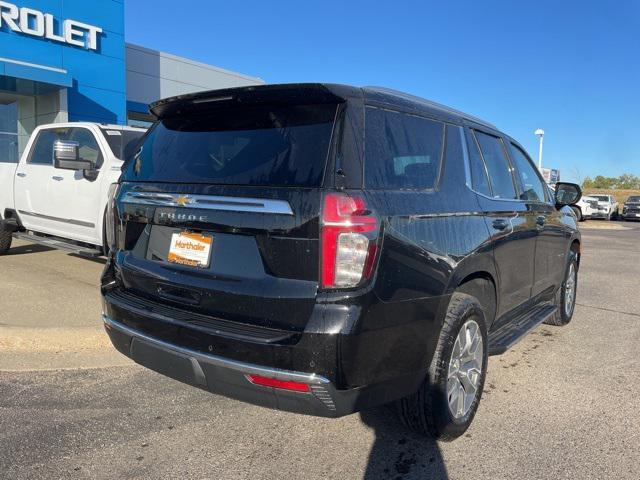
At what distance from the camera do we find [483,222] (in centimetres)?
337

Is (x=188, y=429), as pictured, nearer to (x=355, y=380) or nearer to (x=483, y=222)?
(x=355, y=380)

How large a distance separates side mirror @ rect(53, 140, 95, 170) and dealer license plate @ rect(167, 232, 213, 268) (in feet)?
13.2

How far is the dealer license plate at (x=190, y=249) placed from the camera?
8.80ft

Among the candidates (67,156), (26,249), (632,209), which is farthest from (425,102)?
(632,209)

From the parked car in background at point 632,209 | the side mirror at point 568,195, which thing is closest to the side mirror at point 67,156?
the side mirror at point 568,195

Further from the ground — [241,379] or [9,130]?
[9,130]

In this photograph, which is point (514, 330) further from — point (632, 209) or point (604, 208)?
point (632, 209)

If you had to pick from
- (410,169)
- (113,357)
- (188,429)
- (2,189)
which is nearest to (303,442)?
(188,429)

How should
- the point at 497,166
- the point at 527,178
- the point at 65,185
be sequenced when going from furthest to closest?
the point at 65,185
the point at 527,178
the point at 497,166

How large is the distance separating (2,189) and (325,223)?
24.7 feet

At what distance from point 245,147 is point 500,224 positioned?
1.88 m

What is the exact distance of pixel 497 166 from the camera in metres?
4.01

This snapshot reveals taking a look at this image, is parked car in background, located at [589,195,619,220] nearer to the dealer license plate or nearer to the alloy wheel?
the alloy wheel

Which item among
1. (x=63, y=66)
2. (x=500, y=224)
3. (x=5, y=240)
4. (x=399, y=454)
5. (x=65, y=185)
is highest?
(x=63, y=66)
